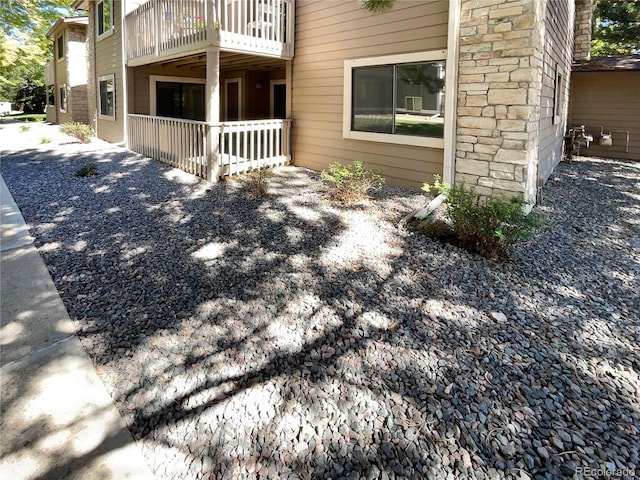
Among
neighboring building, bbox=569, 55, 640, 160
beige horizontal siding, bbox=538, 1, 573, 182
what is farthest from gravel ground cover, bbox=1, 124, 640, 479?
neighboring building, bbox=569, 55, 640, 160

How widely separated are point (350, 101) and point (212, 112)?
2.51 m

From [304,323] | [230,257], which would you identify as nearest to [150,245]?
[230,257]

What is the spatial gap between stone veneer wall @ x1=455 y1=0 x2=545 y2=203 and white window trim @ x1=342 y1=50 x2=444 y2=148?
404 millimetres

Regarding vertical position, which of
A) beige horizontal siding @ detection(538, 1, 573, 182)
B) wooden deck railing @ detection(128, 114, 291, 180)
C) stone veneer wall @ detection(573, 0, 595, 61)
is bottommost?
wooden deck railing @ detection(128, 114, 291, 180)

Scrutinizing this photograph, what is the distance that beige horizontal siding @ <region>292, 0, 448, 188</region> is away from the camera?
666 centimetres

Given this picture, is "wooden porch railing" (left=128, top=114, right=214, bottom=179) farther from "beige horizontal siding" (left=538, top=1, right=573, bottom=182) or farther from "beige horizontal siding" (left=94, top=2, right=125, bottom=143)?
"beige horizontal siding" (left=538, top=1, right=573, bottom=182)

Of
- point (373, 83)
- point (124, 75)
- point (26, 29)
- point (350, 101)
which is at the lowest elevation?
point (350, 101)

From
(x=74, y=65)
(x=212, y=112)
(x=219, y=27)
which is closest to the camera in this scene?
(x=219, y=27)

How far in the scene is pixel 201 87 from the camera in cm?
1293

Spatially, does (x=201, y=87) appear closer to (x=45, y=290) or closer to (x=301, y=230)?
(x=301, y=230)

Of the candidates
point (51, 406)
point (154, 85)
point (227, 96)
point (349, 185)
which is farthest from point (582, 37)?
point (51, 406)

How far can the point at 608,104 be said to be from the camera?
1240cm

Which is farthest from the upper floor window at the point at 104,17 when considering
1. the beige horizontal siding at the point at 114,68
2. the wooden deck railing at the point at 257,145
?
the wooden deck railing at the point at 257,145

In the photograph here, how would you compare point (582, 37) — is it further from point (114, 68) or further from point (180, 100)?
point (114, 68)
